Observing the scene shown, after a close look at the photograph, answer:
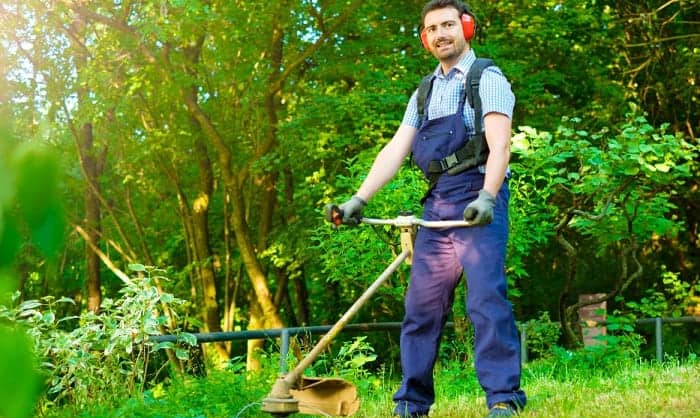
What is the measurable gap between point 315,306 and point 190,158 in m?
4.49

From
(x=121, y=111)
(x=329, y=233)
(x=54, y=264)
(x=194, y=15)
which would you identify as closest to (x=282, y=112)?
(x=121, y=111)

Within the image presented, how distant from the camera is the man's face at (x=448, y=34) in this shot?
435 centimetres

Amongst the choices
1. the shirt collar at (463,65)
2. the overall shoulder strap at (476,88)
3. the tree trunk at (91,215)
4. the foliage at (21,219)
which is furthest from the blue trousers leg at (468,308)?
the tree trunk at (91,215)

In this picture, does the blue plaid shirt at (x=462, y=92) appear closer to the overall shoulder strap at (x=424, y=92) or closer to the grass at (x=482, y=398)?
the overall shoulder strap at (x=424, y=92)

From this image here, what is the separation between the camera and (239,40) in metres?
16.4

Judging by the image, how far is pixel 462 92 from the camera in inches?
171

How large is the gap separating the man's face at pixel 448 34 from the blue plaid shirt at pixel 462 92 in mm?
52

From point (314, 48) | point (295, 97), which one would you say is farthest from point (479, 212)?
point (295, 97)

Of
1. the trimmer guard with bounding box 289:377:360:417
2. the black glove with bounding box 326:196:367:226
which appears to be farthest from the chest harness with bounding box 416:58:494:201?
the trimmer guard with bounding box 289:377:360:417

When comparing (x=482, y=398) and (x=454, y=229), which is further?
(x=482, y=398)

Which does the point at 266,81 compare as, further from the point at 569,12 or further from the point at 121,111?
the point at 569,12

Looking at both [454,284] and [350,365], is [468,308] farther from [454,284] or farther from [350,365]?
[350,365]

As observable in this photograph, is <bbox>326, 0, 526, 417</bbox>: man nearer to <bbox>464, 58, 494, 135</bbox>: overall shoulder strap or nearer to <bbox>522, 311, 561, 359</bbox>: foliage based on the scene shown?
<bbox>464, 58, 494, 135</bbox>: overall shoulder strap

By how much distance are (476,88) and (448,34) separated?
29 cm
